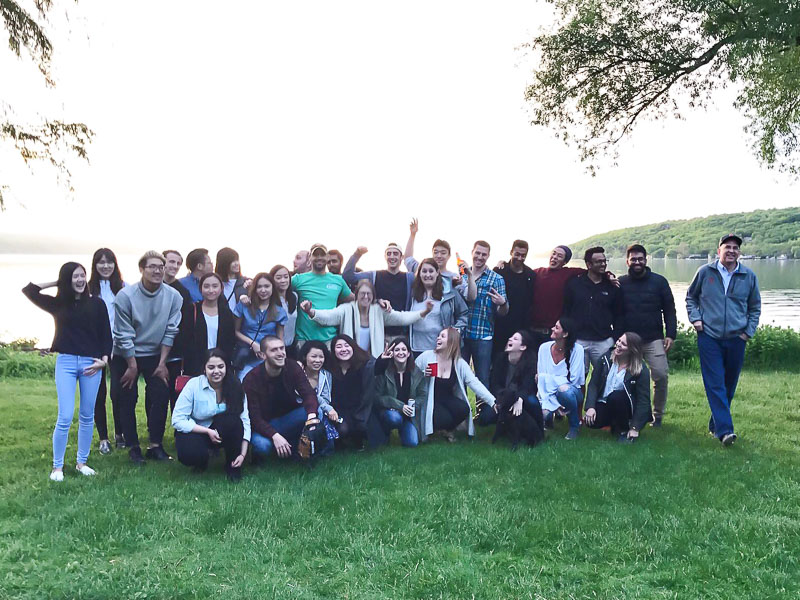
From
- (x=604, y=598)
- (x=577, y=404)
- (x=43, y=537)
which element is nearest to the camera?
A: (x=604, y=598)

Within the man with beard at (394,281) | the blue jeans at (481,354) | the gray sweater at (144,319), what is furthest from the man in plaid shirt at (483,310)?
the gray sweater at (144,319)

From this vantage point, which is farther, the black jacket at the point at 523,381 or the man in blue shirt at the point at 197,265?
the black jacket at the point at 523,381

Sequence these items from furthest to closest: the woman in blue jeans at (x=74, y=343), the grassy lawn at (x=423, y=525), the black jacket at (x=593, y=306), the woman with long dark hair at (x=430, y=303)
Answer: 1. the black jacket at (x=593, y=306)
2. the woman with long dark hair at (x=430, y=303)
3. the woman in blue jeans at (x=74, y=343)
4. the grassy lawn at (x=423, y=525)

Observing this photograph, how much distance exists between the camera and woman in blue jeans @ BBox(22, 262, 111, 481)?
5.41 m

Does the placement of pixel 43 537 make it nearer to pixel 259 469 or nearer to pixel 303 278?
pixel 259 469

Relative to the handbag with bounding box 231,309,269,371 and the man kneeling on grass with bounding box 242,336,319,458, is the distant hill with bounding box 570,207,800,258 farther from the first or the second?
the man kneeling on grass with bounding box 242,336,319,458

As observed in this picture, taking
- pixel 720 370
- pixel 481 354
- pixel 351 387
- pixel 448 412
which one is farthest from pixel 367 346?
pixel 720 370

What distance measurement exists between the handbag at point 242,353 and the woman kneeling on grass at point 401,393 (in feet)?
4.17

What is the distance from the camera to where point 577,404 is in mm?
6871

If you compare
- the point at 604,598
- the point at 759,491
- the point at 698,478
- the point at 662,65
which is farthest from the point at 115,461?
the point at 662,65

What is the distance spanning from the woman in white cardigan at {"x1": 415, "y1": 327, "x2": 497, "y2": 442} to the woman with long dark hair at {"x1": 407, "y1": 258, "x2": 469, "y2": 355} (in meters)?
0.16

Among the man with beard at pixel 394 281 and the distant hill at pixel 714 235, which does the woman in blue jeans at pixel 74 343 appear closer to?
the man with beard at pixel 394 281

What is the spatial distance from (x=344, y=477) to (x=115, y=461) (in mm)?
2316

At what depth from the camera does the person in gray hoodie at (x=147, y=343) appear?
5.84 m
